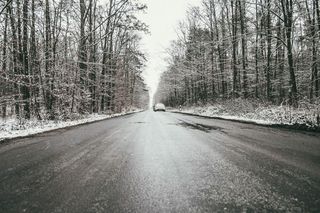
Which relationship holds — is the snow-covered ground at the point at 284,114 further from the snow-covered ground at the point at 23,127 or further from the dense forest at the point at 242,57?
the snow-covered ground at the point at 23,127

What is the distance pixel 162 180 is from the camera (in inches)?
143

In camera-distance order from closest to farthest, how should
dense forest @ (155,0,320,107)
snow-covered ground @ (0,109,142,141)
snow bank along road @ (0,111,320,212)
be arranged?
snow bank along road @ (0,111,320,212) < snow-covered ground @ (0,109,142,141) < dense forest @ (155,0,320,107)

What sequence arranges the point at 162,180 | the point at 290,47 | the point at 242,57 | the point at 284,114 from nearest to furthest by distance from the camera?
the point at 162,180 → the point at 284,114 → the point at 290,47 → the point at 242,57

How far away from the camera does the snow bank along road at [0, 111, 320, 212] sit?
8.98 feet

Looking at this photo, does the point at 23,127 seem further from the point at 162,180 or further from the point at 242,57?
the point at 242,57

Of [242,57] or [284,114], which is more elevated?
[242,57]

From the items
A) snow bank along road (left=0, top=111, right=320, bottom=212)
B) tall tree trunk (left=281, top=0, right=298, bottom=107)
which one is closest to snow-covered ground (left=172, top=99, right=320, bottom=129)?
tall tree trunk (left=281, top=0, right=298, bottom=107)

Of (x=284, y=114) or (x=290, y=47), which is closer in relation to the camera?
(x=284, y=114)

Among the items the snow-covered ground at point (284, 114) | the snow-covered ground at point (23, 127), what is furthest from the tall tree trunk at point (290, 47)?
the snow-covered ground at point (23, 127)

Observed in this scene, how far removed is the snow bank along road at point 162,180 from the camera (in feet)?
8.98

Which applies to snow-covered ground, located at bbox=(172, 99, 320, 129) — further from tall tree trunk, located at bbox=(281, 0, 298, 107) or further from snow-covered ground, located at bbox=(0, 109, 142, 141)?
snow-covered ground, located at bbox=(0, 109, 142, 141)

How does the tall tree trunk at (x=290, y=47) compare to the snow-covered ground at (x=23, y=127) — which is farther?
the tall tree trunk at (x=290, y=47)

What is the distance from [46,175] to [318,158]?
5.18 m

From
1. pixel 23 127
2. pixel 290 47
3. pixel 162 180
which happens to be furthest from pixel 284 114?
pixel 23 127
